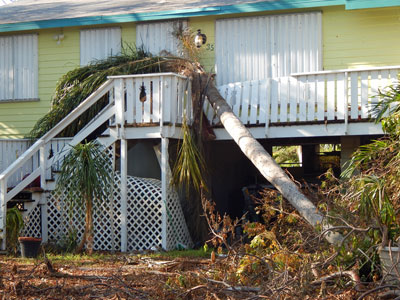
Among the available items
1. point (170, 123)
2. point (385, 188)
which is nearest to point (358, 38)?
point (170, 123)

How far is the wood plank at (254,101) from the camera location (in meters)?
12.8

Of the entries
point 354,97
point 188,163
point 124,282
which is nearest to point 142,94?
point 188,163

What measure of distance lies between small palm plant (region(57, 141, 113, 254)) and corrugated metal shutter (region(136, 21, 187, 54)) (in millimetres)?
4099

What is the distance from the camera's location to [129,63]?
13859 mm

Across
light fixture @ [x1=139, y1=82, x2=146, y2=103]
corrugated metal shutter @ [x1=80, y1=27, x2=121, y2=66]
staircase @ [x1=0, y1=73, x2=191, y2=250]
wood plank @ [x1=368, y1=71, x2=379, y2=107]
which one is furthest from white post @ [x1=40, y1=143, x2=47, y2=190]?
wood plank @ [x1=368, y1=71, x2=379, y2=107]

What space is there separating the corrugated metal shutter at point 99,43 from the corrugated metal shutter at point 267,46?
7.73ft

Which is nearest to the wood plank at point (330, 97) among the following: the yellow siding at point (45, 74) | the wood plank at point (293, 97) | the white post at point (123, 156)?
the wood plank at point (293, 97)

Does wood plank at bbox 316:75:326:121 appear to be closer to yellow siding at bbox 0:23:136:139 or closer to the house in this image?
the house

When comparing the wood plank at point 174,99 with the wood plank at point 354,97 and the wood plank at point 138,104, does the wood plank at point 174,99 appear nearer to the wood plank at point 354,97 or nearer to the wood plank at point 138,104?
the wood plank at point 138,104

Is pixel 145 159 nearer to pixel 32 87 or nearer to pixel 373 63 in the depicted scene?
pixel 32 87

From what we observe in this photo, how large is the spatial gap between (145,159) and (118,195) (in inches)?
96.5

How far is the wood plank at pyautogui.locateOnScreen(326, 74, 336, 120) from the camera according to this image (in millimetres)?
12292

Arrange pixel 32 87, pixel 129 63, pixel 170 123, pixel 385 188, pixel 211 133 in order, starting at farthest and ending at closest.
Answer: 1. pixel 32 87
2. pixel 129 63
3. pixel 211 133
4. pixel 170 123
5. pixel 385 188

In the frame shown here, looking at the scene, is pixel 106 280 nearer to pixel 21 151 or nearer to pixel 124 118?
pixel 124 118
